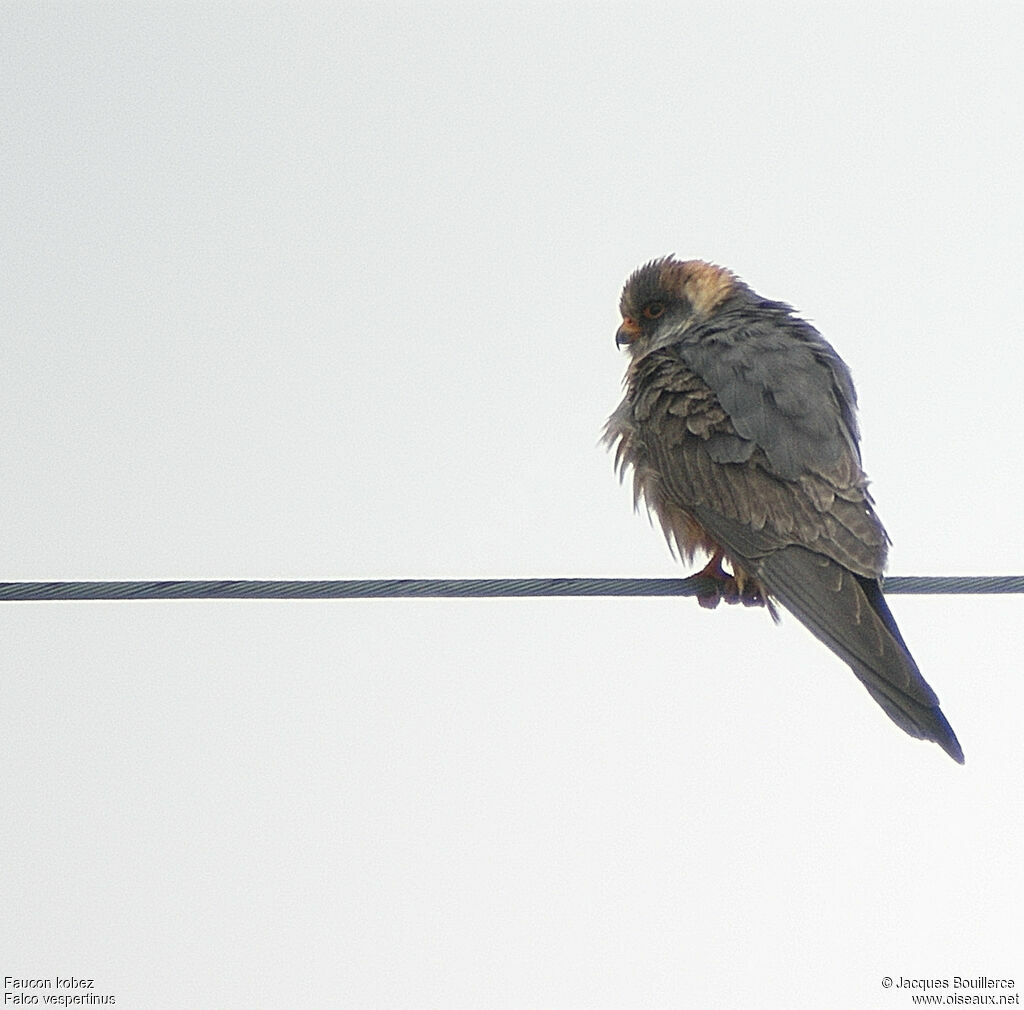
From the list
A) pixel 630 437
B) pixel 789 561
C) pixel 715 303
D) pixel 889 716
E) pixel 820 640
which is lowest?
pixel 889 716

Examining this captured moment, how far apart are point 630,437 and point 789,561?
781 mm

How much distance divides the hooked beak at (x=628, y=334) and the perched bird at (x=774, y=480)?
56cm

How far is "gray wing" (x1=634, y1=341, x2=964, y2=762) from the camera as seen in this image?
3.68 meters

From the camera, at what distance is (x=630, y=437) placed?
15.0 ft

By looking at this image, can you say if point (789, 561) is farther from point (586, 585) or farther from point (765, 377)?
point (586, 585)

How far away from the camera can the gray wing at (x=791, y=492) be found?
3.68 m

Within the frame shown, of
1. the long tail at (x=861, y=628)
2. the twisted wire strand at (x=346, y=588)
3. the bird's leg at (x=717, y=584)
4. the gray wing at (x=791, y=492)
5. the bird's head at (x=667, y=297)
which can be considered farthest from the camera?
the bird's head at (x=667, y=297)

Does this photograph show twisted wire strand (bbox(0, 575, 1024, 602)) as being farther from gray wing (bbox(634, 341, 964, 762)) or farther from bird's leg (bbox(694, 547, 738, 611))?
bird's leg (bbox(694, 547, 738, 611))

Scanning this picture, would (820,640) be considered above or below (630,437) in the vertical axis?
below

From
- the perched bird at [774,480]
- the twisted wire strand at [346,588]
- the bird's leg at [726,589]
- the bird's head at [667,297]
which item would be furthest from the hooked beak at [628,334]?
the twisted wire strand at [346,588]

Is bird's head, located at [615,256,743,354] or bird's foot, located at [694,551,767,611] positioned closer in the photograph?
bird's foot, located at [694,551,767,611]

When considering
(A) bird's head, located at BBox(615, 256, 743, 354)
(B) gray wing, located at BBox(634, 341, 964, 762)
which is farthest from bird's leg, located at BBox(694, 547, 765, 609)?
(A) bird's head, located at BBox(615, 256, 743, 354)

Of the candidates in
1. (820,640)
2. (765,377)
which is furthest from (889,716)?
(765,377)

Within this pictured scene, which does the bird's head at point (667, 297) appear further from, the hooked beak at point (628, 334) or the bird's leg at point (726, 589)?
the bird's leg at point (726, 589)
